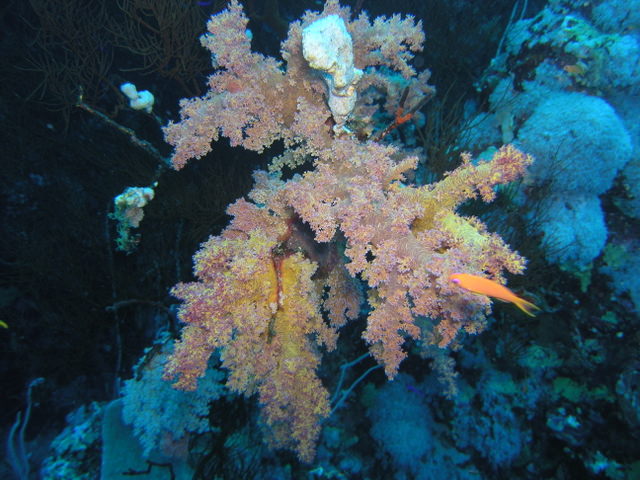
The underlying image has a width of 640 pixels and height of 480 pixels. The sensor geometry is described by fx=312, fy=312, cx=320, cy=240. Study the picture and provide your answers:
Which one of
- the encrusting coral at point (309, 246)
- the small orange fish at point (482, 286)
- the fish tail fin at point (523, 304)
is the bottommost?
the fish tail fin at point (523, 304)

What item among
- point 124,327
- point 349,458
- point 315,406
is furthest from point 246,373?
point 124,327

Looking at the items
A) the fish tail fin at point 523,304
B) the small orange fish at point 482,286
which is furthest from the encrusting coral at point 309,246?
the fish tail fin at point 523,304

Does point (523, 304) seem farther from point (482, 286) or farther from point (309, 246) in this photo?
point (309, 246)

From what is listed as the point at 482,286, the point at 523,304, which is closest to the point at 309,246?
the point at 482,286

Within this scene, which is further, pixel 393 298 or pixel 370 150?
pixel 370 150

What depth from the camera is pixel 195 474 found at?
2957mm

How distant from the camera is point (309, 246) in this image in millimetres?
2387

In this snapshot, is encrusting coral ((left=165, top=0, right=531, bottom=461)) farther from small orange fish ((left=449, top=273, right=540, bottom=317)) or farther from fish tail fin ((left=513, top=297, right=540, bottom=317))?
fish tail fin ((left=513, top=297, right=540, bottom=317))

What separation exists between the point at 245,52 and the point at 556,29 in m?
3.84

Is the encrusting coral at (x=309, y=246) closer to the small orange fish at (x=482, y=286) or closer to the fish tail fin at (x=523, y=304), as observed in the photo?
the small orange fish at (x=482, y=286)

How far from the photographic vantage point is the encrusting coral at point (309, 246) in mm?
1736

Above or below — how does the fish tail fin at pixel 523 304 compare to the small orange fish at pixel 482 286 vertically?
below

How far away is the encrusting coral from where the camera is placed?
5.70 ft

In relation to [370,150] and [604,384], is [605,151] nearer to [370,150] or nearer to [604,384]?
[604,384]
